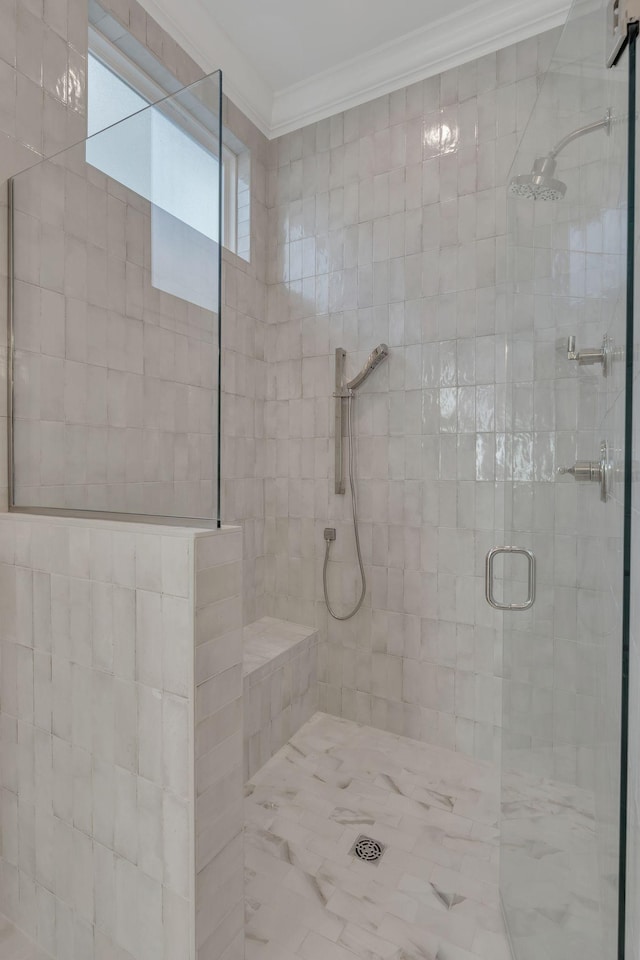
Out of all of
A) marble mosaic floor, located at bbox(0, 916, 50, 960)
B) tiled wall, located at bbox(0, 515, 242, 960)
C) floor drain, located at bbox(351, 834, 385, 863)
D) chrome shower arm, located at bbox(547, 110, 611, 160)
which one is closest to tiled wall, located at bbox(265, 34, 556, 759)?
floor drain, located at bbox(351, 834, 385, 863)

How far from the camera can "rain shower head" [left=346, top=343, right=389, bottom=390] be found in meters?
2.26

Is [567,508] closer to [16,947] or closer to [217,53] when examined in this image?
[16,947]

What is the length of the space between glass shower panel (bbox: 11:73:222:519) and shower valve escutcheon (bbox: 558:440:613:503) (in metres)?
0.71

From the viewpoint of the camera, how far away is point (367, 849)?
1.58 metres

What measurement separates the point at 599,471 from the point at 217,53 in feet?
8.25

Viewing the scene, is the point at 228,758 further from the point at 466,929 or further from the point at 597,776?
the point at 466,929

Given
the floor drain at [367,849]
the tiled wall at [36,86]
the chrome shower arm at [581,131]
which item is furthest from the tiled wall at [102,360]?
the floor drain at [367,849]

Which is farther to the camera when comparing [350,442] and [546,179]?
[350,442]

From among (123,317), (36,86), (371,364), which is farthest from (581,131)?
(36,86)

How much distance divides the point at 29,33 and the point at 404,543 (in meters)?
2.18

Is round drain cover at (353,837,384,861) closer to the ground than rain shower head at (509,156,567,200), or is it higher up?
closer to the ground

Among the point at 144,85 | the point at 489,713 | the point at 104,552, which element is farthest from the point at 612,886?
the point at 144,85

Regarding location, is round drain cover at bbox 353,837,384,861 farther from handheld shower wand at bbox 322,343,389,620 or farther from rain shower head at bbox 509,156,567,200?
rain shower head at bbox 509,156,567,200

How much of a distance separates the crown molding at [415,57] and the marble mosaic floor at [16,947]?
328 cm
